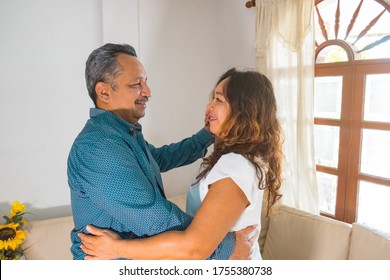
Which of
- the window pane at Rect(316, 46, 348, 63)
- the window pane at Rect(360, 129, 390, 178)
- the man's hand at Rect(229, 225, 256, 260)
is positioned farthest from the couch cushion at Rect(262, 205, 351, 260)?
the window pane at Rect(316, 46, 348, 63)

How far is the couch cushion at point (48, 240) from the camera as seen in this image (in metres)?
1.78

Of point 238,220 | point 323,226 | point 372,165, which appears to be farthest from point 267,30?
point 238,220

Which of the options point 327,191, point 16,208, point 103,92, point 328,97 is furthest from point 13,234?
point 328,97

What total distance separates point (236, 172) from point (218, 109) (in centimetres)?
27

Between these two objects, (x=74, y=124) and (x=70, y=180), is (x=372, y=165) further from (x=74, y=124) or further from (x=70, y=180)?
(x=74, y=124)

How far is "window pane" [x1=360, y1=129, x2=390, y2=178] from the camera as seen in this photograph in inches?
72.1

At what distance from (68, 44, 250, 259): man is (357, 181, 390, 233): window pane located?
1321mm

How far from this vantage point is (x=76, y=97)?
2.00 meters

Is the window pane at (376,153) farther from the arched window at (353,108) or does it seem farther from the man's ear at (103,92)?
the man's ear at (103,92)

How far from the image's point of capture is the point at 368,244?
151 cm

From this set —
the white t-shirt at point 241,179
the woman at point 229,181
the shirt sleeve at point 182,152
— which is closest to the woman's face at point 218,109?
the woman at point 229,181

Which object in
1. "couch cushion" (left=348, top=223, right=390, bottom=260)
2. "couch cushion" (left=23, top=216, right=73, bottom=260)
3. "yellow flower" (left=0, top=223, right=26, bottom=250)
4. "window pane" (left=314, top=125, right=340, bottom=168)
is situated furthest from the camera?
"window pane" (left=314, top=125, right=340, bottom=168)

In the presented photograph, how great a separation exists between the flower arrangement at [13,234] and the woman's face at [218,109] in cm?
133

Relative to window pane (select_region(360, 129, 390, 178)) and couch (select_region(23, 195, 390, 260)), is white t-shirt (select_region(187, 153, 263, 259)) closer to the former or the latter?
couch (select_region(23, 195, 390, 260))
